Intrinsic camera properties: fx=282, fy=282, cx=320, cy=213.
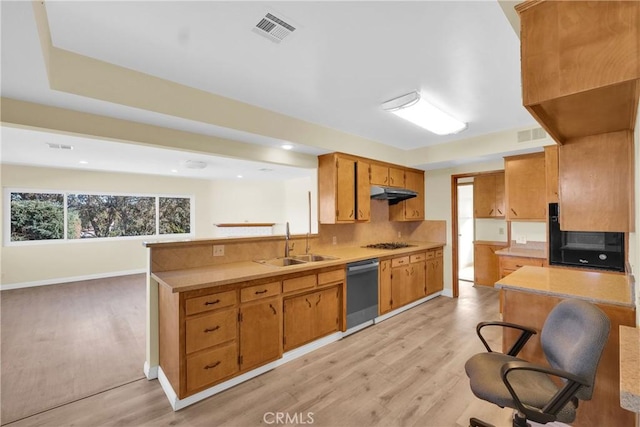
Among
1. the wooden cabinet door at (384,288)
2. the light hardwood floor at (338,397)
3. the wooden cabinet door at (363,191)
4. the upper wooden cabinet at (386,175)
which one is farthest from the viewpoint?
the upper wooden cabinet at (386,175)

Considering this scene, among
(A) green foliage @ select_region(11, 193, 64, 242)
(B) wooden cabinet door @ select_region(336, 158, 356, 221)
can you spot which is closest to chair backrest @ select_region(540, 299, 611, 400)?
(B) wooden cabinet door @ select_region(336, 158, 356, 221)

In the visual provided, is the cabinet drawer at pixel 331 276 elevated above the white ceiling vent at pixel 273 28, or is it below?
below

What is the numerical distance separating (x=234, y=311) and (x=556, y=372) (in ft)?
6.87

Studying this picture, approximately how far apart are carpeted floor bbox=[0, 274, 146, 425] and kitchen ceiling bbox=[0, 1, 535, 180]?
229cm

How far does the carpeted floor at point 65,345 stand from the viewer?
2.32 metres

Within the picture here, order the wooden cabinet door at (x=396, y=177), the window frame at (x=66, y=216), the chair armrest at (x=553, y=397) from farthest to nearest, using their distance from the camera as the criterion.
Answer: the window frame at (x=66, y=216)
the wooden cabinet door at (x=396, y=177)
the chair armrest at (x=553, y=397)

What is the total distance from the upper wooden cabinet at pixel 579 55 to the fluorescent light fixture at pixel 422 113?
1357 millimetres

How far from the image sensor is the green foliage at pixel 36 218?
18.4 feet

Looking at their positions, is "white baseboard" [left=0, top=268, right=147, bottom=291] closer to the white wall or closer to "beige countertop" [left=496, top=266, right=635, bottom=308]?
the white wall

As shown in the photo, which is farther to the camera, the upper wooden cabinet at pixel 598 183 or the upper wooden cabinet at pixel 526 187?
the upper wooden cabinet at pixel 526 187

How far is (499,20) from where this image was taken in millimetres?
1608

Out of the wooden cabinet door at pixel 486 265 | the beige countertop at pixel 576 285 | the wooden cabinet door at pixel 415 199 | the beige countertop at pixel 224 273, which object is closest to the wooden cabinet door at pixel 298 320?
the beige countertop at pixel 224 273

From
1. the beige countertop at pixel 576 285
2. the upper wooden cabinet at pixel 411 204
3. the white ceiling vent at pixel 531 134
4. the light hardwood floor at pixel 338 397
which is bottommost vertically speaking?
the light hardwood floor at pixel 338 397

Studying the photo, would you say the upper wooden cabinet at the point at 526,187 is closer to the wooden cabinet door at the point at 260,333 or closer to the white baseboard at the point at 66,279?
the wooden cabinet door at the point at 260,333
